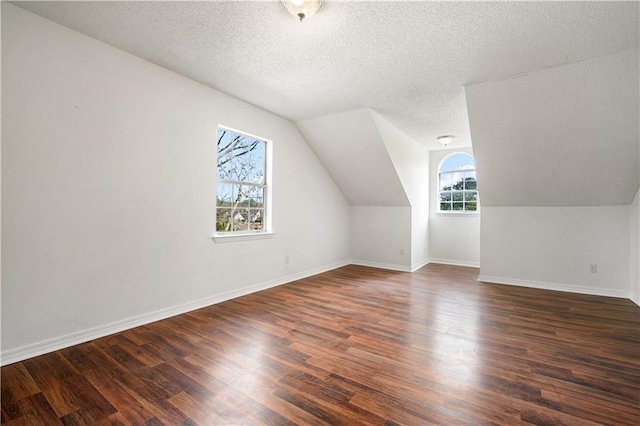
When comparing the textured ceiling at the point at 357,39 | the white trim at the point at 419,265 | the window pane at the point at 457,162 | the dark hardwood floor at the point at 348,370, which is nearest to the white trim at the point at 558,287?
the dark hardwood floor at the point at 348,370

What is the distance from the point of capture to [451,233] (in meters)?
6.41

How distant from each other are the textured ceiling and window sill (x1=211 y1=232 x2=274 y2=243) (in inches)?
71.0

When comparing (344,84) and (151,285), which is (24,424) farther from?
(344,84)

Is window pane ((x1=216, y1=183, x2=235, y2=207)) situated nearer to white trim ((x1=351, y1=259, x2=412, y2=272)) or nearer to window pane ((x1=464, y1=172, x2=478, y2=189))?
white trim ((x1=351, y1=259, x2=412, y2=272))

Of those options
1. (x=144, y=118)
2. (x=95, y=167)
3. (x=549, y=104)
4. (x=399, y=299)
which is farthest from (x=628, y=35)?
(x=95, y=167)

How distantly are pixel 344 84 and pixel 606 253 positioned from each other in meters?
4.29

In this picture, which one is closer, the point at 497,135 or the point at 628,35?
the point at 628,35

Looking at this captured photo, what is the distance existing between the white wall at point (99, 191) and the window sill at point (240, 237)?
0.08 metres

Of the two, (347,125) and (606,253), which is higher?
(347,125)

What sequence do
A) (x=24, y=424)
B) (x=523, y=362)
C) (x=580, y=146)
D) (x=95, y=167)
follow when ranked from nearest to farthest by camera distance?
1. (x=24, y=424)
2. (x=523, y=362)
3. (x=95, y=167)
4. (x=580, y=146)

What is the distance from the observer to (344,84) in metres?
3.43

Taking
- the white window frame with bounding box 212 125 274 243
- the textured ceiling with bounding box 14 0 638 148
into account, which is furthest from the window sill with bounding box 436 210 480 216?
the white window frame with bounding box 212 125 274 243

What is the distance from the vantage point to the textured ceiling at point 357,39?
217 cm

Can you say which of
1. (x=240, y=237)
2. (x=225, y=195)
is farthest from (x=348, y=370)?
(x=225, y=195)
